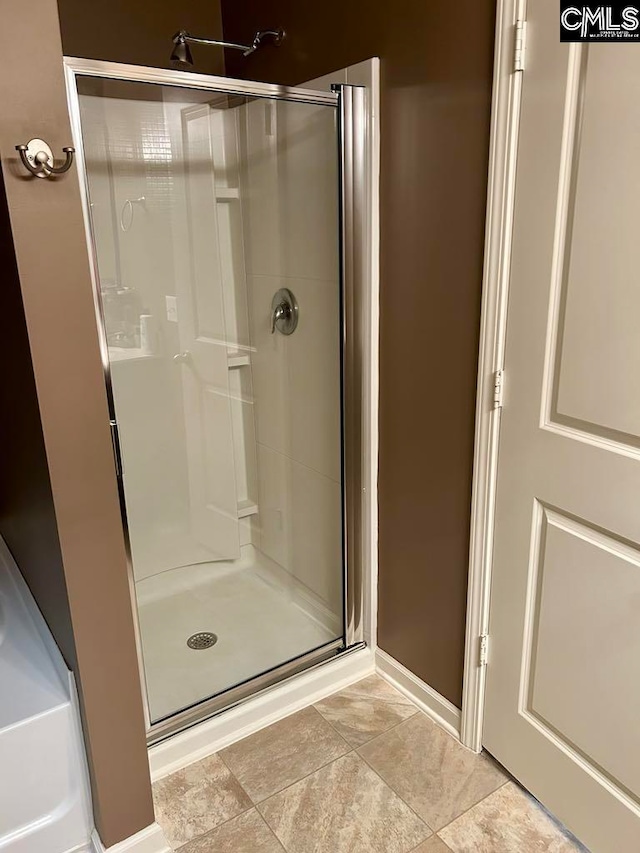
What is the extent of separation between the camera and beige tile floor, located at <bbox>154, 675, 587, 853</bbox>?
64.0 inches

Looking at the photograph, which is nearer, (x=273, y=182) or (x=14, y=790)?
(x=14, y=790)

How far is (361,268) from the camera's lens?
1912 mm

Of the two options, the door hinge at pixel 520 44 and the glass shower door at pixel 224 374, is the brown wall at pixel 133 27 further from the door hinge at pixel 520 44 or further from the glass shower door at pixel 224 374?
the door hinge at pixel 520 44

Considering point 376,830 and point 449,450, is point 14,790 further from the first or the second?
point 449,450

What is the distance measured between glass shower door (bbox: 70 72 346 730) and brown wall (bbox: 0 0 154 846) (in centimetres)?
37

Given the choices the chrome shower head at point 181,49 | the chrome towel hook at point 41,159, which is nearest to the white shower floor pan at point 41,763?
the chrome towel hook at point 41,159

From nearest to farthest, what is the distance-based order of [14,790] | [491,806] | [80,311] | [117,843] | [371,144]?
[80,311], [14,790], [117,843], [491,806], [371,144]

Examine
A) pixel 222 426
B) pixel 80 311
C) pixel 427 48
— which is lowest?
pixel 222 426

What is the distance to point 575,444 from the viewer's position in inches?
55.7

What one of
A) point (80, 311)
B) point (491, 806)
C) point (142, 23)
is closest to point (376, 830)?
point (491, 806)

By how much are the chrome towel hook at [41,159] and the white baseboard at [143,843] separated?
1481 millimetres

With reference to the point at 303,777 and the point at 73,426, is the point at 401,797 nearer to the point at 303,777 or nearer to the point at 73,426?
the point at 303,777

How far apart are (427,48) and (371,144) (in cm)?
29

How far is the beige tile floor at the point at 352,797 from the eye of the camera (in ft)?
5.33
